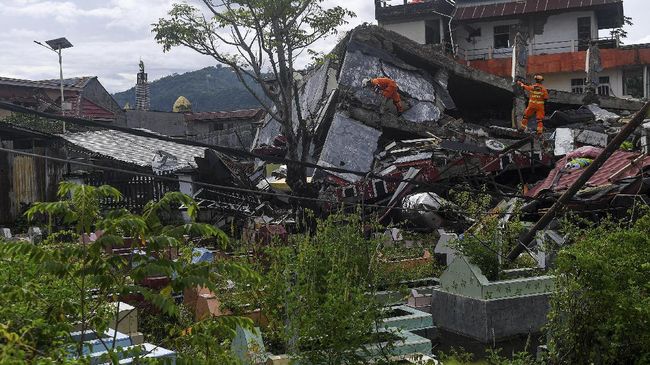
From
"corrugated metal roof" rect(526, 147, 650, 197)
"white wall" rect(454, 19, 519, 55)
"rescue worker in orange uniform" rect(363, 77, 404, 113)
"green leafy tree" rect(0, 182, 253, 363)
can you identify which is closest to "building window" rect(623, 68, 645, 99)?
"white wall" rect(454, 19, 519, 55)

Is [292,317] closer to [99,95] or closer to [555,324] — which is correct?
[555,324]

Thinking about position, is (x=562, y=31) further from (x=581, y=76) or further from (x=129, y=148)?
(x=129, y=148)

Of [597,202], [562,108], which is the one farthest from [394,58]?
[597,202]

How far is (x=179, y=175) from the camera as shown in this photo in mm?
16828

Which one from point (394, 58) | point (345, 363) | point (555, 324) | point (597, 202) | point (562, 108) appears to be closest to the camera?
point (345, 363)

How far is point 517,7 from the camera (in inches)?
1415

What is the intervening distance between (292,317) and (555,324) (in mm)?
2213

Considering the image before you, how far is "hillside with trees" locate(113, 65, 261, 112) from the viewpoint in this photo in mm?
75875

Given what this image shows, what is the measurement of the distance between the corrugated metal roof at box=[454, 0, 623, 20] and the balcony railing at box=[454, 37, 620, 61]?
5.93 feet

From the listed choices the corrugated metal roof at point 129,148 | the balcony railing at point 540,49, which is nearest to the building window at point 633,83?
the balcony railing at point 540,49

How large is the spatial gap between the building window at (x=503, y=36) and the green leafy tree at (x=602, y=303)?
33.1 meters

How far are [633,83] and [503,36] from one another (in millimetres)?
7851

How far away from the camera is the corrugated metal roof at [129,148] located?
734 inches

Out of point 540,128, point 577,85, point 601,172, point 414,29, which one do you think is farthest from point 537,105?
point 414,29
